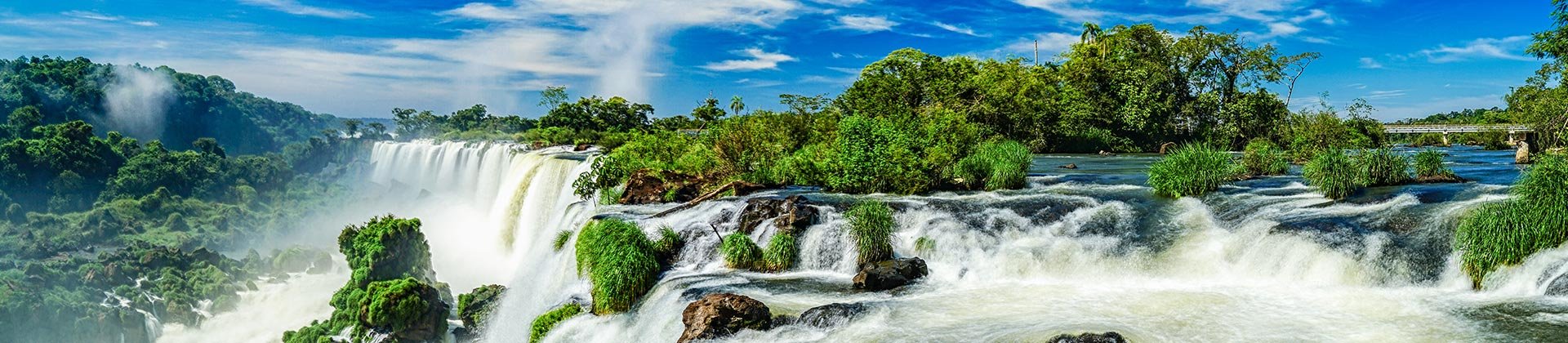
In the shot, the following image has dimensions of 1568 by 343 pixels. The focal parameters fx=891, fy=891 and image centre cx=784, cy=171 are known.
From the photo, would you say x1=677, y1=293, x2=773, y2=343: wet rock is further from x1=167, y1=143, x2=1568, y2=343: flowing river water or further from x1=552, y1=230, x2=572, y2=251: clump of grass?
x1=552, y1=230, x2=572, y2=251: clump of grass

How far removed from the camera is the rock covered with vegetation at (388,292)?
18.5 metres

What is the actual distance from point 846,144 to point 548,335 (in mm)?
9507

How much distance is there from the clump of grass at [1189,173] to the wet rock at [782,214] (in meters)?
6.60

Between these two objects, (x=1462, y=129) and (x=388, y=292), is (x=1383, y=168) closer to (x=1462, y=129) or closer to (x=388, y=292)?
(x=388, y=292)

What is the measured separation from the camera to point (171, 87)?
99.5 meters

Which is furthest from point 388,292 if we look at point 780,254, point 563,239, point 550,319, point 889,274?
point 889,274

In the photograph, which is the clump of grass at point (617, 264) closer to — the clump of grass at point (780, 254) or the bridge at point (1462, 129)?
the clump of grass at point (780, 254)

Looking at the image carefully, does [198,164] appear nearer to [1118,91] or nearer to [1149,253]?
[1118,91]

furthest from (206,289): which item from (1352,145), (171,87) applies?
(171,87)

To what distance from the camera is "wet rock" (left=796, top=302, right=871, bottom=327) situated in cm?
990

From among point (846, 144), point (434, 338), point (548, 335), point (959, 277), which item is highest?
point (846, 144)

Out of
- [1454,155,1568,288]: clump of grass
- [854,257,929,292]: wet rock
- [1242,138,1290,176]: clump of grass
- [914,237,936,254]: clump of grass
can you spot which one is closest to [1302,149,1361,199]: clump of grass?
[1454,155,1568,288]: clump of grass

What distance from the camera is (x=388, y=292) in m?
18.4

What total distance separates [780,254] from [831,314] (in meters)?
3.90
